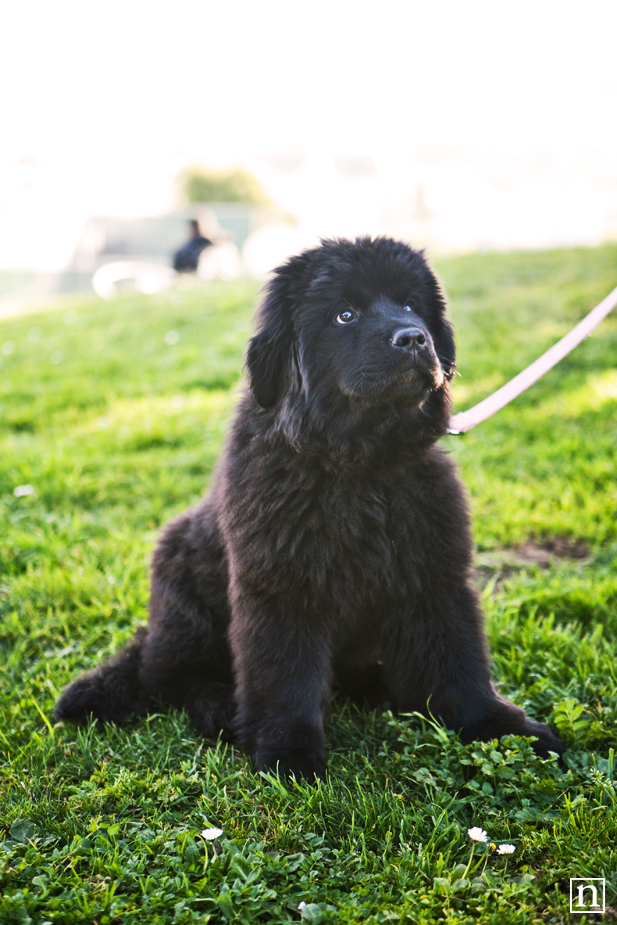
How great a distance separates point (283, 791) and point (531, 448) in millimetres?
3485

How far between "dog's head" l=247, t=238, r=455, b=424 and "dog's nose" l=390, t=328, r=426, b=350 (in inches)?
0.5

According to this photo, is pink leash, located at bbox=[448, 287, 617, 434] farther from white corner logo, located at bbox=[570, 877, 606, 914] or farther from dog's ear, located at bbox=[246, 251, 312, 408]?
white corner logo, located at bbox=[570, 877, 606, 914]

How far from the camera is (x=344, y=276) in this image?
90.8 inches

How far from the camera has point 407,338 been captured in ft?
6.98

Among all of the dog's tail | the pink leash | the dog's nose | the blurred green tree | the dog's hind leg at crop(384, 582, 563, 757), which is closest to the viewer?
the dog's nose

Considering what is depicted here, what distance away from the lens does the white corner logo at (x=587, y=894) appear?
1.63 metres

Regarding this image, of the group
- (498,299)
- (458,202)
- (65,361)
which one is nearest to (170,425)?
(65,361)

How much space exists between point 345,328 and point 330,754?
138 cm

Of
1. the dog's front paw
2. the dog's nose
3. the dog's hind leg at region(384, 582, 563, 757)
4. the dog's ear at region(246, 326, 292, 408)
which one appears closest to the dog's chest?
the dog's hind leg at region(384, 582, 563, 757)

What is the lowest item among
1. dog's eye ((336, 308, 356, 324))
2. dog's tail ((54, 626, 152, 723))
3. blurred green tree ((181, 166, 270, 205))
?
dog's tail ((54, 626, 152, 723))

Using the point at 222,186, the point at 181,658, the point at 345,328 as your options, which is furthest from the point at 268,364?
the point at 222,186

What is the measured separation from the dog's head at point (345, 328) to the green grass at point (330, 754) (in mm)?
1083

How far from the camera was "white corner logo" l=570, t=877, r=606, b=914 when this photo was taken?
163 centimetres

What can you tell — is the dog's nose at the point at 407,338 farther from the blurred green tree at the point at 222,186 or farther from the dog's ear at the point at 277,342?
the blurred green tree at the point at 222,186
